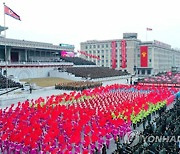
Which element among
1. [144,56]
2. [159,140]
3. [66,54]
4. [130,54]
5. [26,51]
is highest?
[130,54]

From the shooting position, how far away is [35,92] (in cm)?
2827

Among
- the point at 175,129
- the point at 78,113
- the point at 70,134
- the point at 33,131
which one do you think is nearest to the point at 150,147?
the point at 175,129

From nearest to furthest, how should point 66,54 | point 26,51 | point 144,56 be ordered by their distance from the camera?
point 26,51 < point 66,54 < point 144,56

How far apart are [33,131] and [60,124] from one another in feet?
7.17

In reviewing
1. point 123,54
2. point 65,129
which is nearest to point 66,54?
point 123,54

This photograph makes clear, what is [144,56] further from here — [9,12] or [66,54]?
[9,12]

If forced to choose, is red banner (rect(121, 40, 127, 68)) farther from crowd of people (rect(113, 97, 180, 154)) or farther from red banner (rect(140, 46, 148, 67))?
crowd of people (rect(113, 97, 180, 154))

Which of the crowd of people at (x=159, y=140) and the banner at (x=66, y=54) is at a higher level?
the banner at (x=66, y=54)

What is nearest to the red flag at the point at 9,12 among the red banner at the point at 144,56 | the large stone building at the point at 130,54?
the large stone building at the point at 130,54

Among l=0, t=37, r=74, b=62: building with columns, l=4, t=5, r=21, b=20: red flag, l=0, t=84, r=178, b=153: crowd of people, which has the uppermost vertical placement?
l=4, t=5, r=21, b=20: red flag

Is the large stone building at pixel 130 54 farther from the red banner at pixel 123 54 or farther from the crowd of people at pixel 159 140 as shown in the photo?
the crowd of people at pixel 159 140

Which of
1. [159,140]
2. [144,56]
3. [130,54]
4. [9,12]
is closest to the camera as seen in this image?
[159,140]

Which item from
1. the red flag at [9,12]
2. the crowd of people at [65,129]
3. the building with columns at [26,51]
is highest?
the red flag at [9,12]

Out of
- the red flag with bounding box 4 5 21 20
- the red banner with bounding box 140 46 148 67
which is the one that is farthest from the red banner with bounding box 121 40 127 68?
the red flag with bounding box 4 5 21 20
